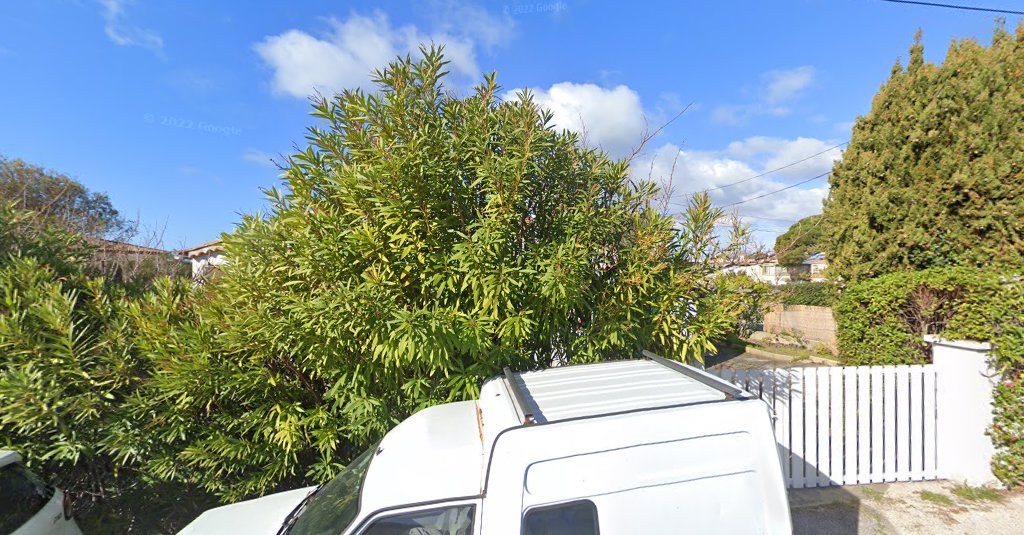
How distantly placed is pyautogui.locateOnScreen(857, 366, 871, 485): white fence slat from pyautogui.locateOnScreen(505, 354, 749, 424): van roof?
3125 mm

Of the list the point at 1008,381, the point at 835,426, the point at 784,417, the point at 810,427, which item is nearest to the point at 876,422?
the point at 835,426

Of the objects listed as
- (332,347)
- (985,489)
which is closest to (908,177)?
(985,489)

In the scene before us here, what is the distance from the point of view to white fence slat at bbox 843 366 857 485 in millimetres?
4125

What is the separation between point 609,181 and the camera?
3.32m

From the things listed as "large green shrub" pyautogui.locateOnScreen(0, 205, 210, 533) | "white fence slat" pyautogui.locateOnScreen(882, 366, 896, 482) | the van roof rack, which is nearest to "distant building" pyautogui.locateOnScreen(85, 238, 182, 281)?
"large green shrub" pyautogui.locateOnScreen(0, 205, 210, 533)

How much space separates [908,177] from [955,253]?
151 cm

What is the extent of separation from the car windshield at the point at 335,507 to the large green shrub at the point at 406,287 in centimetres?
60

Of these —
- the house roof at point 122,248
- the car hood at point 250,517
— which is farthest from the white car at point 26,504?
Result: the house roof at point 122,248

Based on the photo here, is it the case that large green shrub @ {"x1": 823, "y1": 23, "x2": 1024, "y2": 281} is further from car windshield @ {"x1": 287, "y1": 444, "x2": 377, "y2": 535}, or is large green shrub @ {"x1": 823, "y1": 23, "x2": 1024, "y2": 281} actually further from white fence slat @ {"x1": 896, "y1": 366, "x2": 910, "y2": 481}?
car windshield @ {"x1": 287, "y1": 444, "x2": 377, "y2": 535}

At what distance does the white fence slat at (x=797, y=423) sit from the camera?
4047 millimetres

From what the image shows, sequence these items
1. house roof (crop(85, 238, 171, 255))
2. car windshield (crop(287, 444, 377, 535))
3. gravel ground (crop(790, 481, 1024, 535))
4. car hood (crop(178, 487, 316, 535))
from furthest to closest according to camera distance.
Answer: house roof (crop(85, 238, 171, 255)) < gravel ground (crop(790, 481, 1024, 535)) < car hood (crop(178, 487, 316, 535)) < car windshield (crop(287, 444, 377, 535))

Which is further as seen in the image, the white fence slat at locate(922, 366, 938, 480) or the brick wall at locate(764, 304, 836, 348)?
the brick wall at locate(764, 304, 836, 348)

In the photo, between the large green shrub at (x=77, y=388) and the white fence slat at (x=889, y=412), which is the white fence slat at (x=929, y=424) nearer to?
the white fence slat at (x=889, y=412)

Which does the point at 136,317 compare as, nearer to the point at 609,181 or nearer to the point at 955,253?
the point at 609,181
